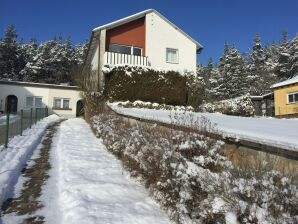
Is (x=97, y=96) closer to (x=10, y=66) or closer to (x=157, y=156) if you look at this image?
(x=157, y=156)

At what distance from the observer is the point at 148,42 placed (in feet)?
85.3

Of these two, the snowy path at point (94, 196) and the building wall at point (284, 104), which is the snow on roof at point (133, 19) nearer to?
the building wall at point (284, 104)

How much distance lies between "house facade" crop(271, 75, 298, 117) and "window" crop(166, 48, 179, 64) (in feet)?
30.8

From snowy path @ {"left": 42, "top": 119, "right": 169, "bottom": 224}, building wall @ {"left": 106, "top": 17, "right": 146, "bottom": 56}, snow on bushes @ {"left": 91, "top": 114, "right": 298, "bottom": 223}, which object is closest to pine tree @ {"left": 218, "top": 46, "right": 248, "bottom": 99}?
building wall @ {"left": 106, "top": 17, "right": 146, "bottom": 56}

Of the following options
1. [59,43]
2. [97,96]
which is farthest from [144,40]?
[59,43]

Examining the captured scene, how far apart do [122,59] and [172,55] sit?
528 cm

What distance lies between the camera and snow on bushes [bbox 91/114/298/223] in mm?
3340

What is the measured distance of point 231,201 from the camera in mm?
3684

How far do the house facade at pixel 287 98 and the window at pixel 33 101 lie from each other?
80.3 ft

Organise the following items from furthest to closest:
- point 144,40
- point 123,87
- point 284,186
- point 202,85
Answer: point 144,40 < point 202,85 < point 123,87 < point 284,186

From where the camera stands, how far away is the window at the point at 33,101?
35.9m

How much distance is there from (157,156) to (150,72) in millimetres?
15542

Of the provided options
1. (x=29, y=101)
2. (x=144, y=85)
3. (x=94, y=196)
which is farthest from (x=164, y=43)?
(x=94, y=196)

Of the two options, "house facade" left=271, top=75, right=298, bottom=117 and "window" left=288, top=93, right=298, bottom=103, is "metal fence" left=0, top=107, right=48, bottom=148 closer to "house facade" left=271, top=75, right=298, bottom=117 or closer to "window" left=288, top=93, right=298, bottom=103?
"house facade" left=271, top=75, right=298, bottom=117
